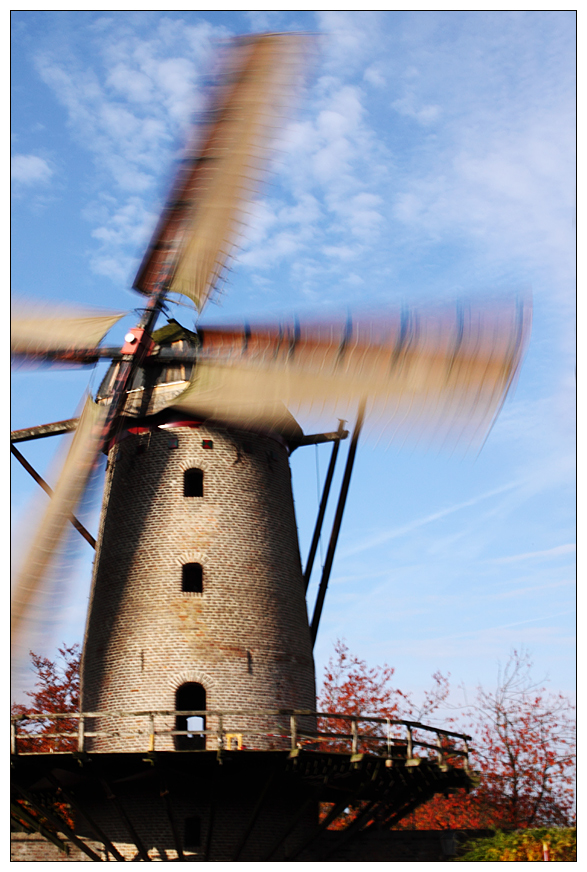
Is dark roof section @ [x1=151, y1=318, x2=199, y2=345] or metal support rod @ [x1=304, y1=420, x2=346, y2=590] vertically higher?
dark roof section @ [x1=151, y1=318, x2=199, y2=345]

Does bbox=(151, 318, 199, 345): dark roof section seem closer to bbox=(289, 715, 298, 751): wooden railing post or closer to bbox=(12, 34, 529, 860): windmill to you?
bbox=(12, 34, 529, 860): windmill

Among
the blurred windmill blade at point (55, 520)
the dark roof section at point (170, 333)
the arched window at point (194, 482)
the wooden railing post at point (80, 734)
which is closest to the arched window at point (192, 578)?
the arched window at point (194, 482)

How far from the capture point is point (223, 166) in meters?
12.8

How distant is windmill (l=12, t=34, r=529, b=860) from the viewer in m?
12.3

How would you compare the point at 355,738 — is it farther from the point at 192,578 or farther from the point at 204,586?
the point at 192,578

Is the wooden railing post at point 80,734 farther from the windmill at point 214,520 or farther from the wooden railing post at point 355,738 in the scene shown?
the wooden railing post at point 355,738

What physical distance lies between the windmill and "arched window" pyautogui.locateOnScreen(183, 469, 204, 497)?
4cm

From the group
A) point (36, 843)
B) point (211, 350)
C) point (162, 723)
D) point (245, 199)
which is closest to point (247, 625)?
point (162, 723)

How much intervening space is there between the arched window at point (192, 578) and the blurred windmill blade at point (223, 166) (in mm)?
4266

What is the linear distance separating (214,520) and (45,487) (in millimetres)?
2789

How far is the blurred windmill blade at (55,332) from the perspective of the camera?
15.2 m

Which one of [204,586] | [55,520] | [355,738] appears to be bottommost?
[355,738]

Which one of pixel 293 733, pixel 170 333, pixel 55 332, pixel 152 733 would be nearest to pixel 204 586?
pixel 152 733

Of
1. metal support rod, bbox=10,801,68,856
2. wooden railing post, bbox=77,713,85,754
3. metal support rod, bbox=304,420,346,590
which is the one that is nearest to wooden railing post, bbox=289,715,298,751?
wooden railing post, bbox=77,713,85,754
